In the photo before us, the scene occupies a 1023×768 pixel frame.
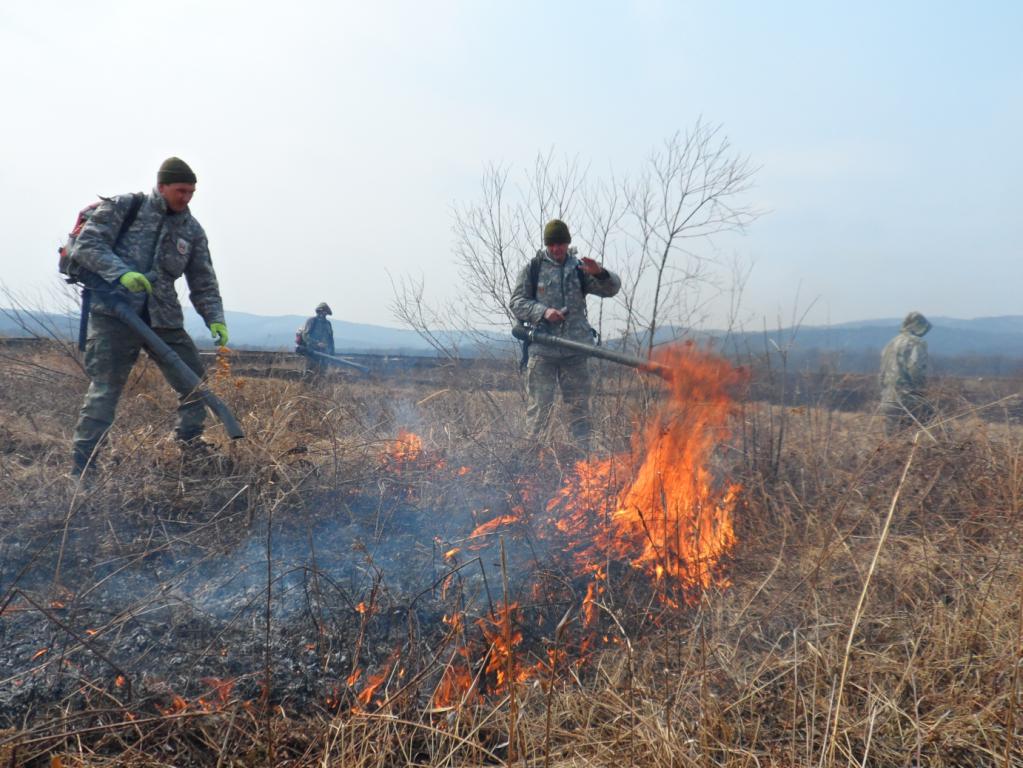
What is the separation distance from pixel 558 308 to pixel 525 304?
0.94 feet

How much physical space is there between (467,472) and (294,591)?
1384mm

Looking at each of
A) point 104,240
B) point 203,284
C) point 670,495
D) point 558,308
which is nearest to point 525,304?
point 558,308

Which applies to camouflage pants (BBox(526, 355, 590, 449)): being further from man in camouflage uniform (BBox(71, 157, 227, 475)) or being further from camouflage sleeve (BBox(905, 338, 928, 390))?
camouflage sleeve (BBox(905, 338, 928, 390))

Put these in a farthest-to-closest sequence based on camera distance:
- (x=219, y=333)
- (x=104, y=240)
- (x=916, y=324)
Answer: (x=916, y=324), (x=219, y=333), (x=104, y=240)

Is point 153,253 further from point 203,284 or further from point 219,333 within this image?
point 219,333

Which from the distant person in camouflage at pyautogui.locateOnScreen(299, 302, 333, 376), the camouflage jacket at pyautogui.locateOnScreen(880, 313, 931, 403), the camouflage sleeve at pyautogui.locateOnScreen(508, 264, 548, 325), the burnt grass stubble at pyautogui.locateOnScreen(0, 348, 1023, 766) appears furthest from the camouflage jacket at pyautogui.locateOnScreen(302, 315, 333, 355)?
the camouflage jacket at pyautogui.locateOnScreen(880, 313, 931, 403)

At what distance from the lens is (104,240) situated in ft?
12.7

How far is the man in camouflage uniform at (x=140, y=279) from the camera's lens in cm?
379

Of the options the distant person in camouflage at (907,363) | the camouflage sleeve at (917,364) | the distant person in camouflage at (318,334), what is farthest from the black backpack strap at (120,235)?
the camouflage sleeve at (917,364)

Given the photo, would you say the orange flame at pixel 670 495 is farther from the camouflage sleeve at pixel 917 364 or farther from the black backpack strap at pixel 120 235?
the camouflage sleeve at pixel 917 364

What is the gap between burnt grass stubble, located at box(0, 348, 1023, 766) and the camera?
78.7 inches

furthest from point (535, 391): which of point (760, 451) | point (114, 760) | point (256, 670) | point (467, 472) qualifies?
point (114, 760)

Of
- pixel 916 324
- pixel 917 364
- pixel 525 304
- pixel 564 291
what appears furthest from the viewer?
pixel 916 324

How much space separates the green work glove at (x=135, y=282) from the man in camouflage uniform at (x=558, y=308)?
2.62 m
